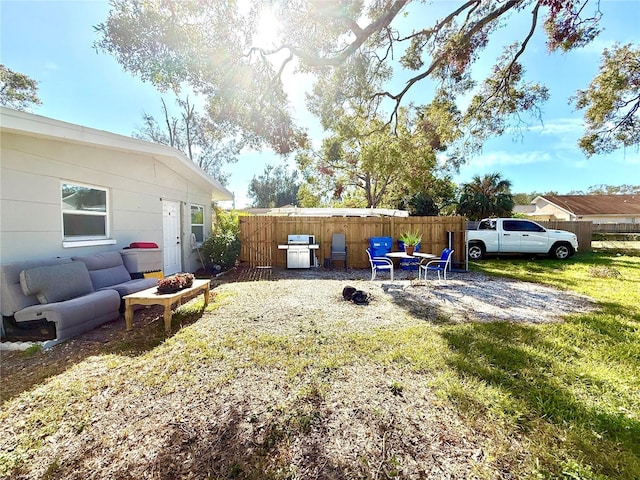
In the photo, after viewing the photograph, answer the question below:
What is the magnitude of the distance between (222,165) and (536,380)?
26.2 m

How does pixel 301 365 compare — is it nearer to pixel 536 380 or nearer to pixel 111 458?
pixel 111 458

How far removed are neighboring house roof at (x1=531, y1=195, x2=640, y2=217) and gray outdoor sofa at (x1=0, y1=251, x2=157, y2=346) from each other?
3204 cm

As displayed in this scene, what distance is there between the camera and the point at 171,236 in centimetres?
805

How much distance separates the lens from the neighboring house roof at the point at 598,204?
958 inches

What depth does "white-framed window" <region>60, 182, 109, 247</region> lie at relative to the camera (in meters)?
4.83

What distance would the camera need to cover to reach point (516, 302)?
5664mm

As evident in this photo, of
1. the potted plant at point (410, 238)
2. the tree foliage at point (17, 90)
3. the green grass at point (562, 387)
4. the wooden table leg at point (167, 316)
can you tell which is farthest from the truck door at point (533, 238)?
the tree foliage at point (17, 90)

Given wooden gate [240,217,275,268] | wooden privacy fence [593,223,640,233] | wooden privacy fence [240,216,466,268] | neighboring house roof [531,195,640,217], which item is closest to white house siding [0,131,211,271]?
wooden gate [240,217,275,268]

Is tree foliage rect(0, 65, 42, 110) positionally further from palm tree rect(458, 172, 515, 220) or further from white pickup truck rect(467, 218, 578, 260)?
palm tree rect(458, 172, 515, 220)

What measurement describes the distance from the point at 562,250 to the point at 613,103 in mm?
5805

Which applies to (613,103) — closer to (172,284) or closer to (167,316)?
(172,284)

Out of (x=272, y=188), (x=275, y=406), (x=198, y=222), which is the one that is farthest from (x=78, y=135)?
(x=272, y=188)

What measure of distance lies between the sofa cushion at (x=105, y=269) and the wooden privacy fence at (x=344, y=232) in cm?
504

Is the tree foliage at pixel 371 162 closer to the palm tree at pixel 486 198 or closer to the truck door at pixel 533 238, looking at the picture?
the palm tree at pixel 486 198
